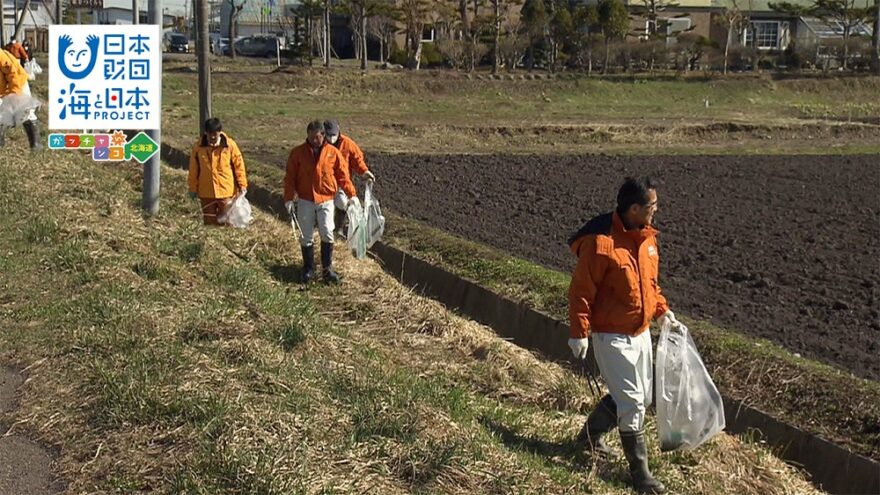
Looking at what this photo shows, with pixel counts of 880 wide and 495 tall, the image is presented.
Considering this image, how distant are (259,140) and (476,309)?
16.8 metres

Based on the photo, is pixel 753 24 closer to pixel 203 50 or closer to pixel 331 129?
pixel 203 50

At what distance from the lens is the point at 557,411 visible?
23.8ft

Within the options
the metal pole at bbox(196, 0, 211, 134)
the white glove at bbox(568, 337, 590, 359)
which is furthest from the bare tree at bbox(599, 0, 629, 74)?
the white glove at bbox(568, 337, 590, 359)

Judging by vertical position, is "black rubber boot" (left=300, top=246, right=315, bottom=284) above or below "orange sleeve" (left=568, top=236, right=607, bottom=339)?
below

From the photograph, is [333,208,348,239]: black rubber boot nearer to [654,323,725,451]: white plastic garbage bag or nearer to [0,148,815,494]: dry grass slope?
[0,148,815,494]: dry grass slope

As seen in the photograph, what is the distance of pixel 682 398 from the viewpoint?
6.13m

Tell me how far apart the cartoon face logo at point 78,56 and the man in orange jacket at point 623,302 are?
776cm

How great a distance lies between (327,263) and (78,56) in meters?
3.67

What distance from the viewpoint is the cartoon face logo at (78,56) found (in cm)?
1216

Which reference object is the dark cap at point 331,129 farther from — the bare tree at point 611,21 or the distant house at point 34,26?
the bare tree at point 611,21

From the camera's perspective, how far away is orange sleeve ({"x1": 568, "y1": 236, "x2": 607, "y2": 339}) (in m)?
5.81
